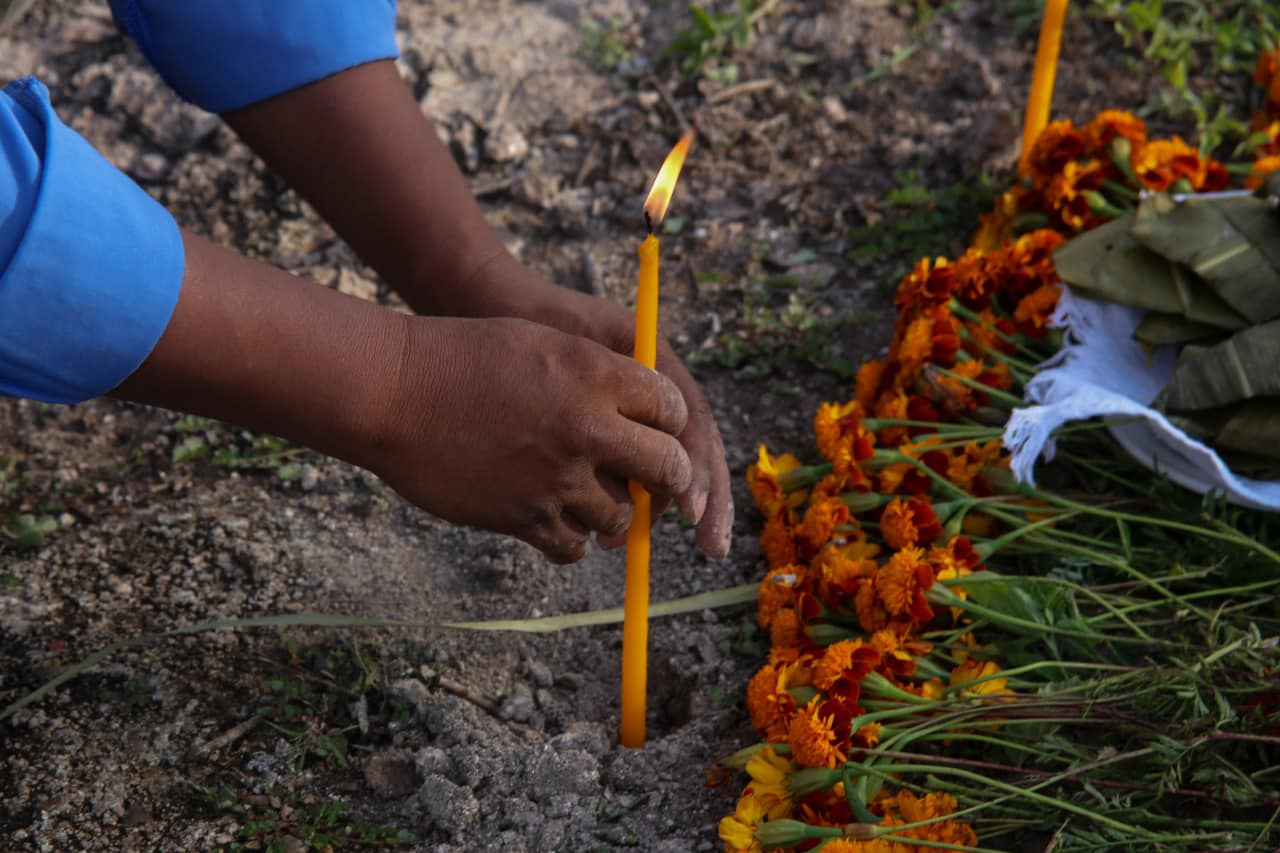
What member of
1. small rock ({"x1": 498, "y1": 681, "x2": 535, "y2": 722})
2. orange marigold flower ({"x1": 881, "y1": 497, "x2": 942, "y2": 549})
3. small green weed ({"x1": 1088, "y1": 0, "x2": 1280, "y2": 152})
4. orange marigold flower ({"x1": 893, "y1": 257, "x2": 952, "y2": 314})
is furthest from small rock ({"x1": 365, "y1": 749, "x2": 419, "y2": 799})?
small green weed ({"x1": 1088, "y1": 0, "x2": 1280, "y2": 152})

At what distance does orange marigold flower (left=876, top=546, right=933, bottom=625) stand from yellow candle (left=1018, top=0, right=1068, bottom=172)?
3.76 feet

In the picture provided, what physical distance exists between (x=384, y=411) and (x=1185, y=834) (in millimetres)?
1107

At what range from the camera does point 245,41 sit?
1708 millimetres

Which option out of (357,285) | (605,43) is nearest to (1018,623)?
(357,285)

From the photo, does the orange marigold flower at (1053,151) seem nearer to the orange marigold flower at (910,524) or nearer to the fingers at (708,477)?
the orange marigold flower at (910,524)

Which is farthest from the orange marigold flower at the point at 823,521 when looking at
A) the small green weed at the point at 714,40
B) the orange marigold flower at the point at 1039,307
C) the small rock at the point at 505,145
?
the small green weed at the point at 714,40

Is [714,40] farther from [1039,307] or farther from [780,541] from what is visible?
[780,541]


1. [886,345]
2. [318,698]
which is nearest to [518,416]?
[318,698]

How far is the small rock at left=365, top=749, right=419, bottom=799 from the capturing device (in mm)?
1720

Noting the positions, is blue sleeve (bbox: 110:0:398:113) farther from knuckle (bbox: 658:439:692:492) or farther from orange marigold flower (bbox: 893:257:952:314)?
orange marigold flower (bbox: 893:257:952:314)

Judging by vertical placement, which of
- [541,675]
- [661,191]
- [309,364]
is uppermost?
[661,191]

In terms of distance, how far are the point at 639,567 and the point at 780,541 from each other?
448 millimetres

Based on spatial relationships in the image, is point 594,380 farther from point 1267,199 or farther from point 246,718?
point 1267,199

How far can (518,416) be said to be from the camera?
136cm
